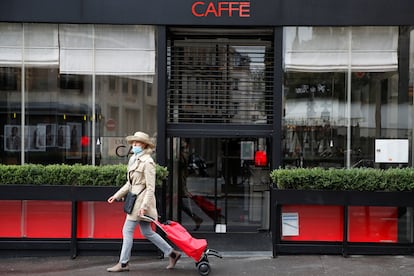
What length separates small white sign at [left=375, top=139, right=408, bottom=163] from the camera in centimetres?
776

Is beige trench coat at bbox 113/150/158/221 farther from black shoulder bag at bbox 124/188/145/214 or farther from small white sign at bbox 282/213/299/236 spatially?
small white sign at bbox 282/213/299/236

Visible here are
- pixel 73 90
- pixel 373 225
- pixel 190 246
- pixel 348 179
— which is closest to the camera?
pixel 190 246

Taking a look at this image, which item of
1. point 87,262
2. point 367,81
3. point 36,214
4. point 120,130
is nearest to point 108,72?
point 120,130

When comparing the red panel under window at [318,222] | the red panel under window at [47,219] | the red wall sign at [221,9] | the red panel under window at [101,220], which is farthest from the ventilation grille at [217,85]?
the red panel under window at [47,219]

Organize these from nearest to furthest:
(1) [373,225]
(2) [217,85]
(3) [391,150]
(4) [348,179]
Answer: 1. (4) [348,179]
2. (1) [373,225]
3. (3) [391,150]
4. (2) [217,85]

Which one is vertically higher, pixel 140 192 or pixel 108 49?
pixel 108 49

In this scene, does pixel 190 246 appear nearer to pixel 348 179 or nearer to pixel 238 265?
pixel 238 265

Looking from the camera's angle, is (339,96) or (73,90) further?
(73,90)

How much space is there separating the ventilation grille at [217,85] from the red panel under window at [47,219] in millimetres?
2293

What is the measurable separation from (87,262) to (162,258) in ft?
3.67

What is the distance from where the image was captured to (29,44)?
26.1 ft

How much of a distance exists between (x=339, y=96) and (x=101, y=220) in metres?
4.41

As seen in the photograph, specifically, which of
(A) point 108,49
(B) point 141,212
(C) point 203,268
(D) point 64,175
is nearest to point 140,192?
(B) point 141,212

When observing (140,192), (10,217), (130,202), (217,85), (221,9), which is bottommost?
(10,217)
